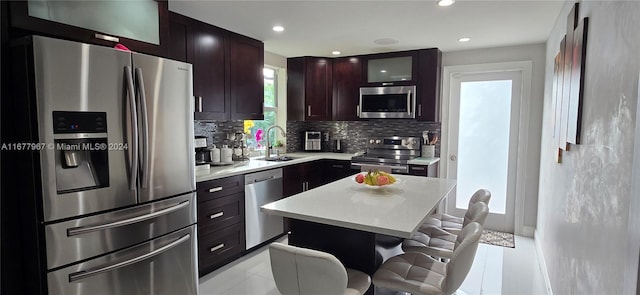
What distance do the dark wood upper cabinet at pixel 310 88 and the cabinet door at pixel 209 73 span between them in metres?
1.44

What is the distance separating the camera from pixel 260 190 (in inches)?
133

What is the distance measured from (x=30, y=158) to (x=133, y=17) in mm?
1051

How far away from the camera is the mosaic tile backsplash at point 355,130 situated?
4.57m

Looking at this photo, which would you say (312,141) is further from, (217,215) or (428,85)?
(217,215)

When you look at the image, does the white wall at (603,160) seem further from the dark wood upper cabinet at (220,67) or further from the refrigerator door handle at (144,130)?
the dark wood upper cabinet at (220,67)

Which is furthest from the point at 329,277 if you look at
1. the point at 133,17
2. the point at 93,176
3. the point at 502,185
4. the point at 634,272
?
the point at 502,185

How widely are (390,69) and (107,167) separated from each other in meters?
3.41

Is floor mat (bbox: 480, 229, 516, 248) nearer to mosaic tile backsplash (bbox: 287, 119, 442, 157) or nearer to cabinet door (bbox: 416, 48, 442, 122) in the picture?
mosaic tile backsplash (bbox: 287, 119, 442, 157)

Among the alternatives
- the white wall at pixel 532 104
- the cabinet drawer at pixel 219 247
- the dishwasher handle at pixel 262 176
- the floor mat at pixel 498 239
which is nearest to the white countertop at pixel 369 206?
the dishwasher handle at pixel 262 176

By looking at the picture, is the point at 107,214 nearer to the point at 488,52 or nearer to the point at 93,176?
the point at 93,176

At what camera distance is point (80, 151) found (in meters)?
1.77

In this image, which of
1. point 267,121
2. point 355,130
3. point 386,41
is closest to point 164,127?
point 267,121

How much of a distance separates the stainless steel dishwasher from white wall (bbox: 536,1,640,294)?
7.93 feet

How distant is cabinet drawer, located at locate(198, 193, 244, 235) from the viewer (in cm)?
278
